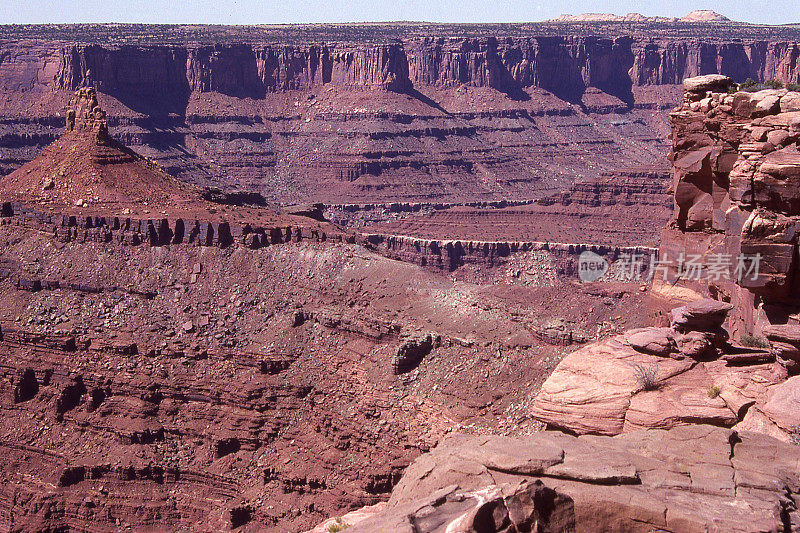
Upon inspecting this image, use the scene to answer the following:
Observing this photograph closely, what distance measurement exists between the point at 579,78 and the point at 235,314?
147 m

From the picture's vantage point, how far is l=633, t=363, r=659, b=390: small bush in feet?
67.4

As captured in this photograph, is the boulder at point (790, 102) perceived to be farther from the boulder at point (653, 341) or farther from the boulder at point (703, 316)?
the boulder at point (653, 341)

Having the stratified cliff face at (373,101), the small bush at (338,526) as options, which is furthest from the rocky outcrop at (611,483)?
the stratified cliff face at (373,101)

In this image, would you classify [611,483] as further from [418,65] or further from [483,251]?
[418,65]

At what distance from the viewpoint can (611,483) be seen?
1636cm

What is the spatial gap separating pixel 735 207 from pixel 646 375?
4.53 m

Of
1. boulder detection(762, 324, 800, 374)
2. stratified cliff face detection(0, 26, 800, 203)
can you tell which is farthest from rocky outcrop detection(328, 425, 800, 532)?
stratified cliff face detection(0, 26, 800, 203)

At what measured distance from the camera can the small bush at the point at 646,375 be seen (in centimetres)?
2055

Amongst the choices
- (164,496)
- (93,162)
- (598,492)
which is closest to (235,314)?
(164,496)

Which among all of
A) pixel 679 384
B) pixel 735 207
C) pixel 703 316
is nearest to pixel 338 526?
pixel 679 384

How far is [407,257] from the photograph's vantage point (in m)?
107

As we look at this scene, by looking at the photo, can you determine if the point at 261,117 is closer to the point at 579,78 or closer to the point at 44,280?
the point at 579,78

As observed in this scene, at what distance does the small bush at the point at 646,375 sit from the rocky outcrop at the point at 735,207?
8.49 ft

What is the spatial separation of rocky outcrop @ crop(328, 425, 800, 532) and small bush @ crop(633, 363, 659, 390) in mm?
1716
